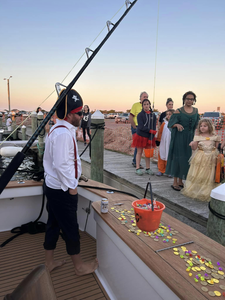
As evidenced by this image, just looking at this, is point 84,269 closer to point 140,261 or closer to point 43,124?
point 140,261

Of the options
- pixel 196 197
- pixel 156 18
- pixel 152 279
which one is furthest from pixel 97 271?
pixel 156 18

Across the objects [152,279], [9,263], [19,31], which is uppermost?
[19,31]

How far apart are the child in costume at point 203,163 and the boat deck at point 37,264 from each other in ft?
5.95

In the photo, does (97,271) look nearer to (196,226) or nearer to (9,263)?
(9,263)

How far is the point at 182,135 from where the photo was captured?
3602 mm

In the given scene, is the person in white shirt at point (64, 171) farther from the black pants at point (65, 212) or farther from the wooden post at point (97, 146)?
the wooden post at point (97, 146)

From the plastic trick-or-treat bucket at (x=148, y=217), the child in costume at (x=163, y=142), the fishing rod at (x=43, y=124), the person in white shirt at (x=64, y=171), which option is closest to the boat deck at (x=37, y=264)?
the person in white shirt at (x=64, y=171)

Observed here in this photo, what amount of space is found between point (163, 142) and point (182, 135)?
1164 mm

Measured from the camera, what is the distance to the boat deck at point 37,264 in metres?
1.96

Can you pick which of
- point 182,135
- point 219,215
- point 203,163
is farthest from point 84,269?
point 182,135

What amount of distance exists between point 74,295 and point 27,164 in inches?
495

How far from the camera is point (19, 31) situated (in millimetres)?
5695

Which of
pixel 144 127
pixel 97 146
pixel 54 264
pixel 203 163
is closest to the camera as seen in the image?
pixel 54 264

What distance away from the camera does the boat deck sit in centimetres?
196
